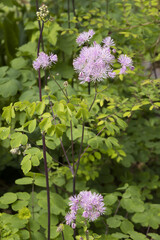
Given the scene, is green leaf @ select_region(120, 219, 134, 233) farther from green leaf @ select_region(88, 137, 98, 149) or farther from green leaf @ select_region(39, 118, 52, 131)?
green leaf @ select_region(39, 118, 52, 131)

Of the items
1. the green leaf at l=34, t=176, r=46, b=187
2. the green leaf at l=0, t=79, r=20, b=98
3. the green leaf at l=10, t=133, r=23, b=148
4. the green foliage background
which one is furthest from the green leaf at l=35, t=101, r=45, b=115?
the green leaf at l=0, t=79, r=20, b=98

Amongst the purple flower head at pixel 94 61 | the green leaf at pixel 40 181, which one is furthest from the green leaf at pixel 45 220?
the purple flower head at pixel 94 61

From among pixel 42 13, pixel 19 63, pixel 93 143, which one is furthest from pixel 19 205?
pixel 19 63

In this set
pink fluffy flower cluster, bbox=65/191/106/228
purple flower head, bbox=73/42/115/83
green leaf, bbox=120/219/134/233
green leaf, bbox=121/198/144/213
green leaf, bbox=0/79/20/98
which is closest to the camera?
pink fluffy flower cluster, bbox=65/191/106/228

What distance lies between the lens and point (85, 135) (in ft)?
5.19

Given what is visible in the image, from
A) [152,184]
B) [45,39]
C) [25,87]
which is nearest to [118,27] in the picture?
[45,39]

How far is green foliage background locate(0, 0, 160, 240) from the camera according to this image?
4.66ft

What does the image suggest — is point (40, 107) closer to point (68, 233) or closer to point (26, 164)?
point (26, 164)

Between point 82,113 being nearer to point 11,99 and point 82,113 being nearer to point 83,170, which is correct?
point 83,170

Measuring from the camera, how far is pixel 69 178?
1931 mm

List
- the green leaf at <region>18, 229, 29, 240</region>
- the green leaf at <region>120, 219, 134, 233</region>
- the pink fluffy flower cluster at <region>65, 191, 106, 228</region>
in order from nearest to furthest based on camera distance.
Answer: the pink fluffy flower cluster at <region>65, 191, 106, 228</region>, the green leaf at <region>18, 229, 29, 240</region>, the green leaf at <region>120, 219, 134, 233</region>

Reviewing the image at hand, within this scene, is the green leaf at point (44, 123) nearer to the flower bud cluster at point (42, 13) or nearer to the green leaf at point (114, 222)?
the flower bud cluster at point (42, 13)

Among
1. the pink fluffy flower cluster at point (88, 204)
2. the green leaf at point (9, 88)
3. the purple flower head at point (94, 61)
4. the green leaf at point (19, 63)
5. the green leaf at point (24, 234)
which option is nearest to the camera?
the pink fluffy flower cluster at point (88, 204)

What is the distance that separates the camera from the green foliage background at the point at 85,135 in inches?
55.9
